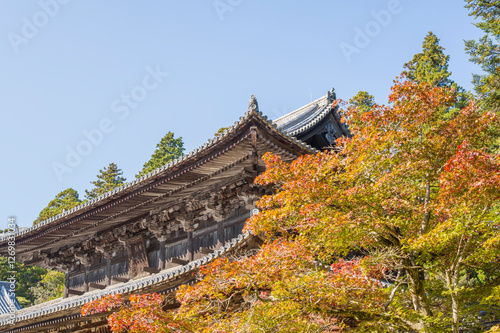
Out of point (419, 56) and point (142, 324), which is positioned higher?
point (419, 56)

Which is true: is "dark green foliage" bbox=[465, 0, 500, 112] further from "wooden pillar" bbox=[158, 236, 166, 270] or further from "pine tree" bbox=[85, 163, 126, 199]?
"pine tree" bbox=[85, 163, 126, 199]

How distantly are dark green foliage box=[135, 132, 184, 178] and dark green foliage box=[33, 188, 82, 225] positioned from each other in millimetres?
8446

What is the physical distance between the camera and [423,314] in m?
8.26

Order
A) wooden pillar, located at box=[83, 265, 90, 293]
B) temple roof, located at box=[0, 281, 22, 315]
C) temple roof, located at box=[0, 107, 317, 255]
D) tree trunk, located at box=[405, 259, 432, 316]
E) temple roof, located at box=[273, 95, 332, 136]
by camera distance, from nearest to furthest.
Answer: tree trunk, located at box=[405, 259, 432, 316], temple roof, located at box=[0, 107, 317, 255], temple roof, located at box=[273, 95, 332, 136], wooden pillar, located at box=[83, 265, 90, 293], temple roof, located at box=[0, 281, 22, 315]

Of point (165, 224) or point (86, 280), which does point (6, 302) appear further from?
point (165, 224)

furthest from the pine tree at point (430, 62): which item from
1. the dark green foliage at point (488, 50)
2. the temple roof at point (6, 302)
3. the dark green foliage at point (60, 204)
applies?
the dark green foliage at point (60, 204)

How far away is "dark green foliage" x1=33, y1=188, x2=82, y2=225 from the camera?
46.5 meters

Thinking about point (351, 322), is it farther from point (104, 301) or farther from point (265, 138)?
point (104, 301)

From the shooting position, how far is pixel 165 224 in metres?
16.1

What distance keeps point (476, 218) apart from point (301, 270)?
3310mm

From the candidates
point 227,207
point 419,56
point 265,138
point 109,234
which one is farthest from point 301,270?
point 419,56

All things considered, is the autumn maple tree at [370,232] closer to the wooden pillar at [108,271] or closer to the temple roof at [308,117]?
the temple roof at [308,117]

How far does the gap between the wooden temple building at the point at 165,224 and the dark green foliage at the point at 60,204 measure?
2796 centimetres

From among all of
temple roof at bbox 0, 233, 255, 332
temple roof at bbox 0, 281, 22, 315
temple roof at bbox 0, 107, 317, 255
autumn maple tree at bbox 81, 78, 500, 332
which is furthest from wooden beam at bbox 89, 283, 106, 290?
temple roof at bbox 0, 281, 22, 315
